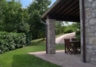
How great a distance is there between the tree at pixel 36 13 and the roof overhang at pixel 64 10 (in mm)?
11214

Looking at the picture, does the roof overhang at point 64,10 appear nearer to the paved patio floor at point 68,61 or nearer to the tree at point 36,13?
the paved patio floor at point 68,61

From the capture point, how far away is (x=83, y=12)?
22.9 feet

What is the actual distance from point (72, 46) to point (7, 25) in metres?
13.9

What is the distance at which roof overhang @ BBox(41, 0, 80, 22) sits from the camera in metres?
9.18

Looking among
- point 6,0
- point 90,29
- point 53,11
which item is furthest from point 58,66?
point 6,0

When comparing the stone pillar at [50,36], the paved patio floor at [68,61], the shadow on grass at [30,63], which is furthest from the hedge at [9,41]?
the paved patio floor at [68,61]

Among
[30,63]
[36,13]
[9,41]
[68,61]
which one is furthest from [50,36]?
[36,13]

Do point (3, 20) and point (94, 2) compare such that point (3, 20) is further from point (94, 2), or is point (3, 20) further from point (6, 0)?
point (94, 2)

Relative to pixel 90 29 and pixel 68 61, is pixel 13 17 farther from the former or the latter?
pixel 90 29

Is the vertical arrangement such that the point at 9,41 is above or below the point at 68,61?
above

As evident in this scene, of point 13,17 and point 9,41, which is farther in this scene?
point 13,17

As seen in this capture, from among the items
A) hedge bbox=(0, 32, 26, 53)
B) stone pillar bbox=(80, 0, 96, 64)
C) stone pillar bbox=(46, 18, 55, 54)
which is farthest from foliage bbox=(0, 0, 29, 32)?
stone pillar bbox=(80, 0, 96, 64)

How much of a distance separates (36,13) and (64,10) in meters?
12.9

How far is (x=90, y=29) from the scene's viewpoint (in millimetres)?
6777
